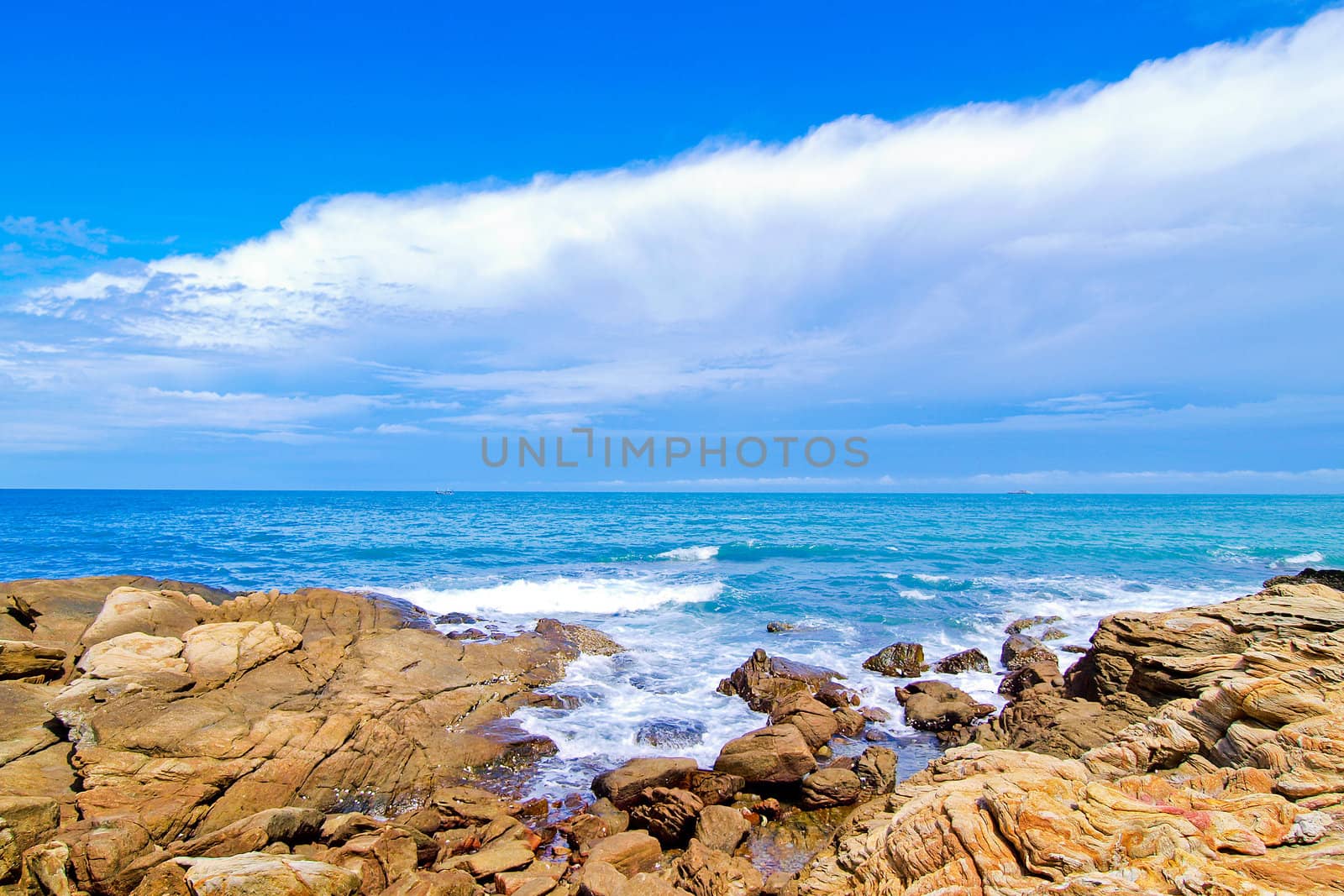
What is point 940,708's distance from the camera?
15859 millimetres

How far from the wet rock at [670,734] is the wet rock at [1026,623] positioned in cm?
1470

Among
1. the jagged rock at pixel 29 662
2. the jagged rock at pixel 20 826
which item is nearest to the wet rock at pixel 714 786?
the jagged rock at pixel 20 826

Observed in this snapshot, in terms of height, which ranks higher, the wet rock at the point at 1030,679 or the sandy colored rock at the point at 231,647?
the sandy colored rock at the point at 231,647

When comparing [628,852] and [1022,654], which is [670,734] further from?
[1022,654]

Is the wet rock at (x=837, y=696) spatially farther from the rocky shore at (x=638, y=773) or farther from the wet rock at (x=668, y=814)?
the wet rock at (x=668, y=814)

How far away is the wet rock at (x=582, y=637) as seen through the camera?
70.2 ft

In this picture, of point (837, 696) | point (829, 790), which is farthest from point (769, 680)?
point (829, 790)

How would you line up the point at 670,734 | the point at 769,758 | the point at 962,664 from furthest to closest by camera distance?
1. the point at 962,664
2. the point at 670,734
3. the point at 769,758

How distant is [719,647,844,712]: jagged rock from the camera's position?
16859mm

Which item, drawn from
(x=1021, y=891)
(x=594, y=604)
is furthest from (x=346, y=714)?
(x=594, y=604)

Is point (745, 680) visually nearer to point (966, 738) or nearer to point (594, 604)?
point (966, 738)

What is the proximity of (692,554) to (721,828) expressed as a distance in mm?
36907

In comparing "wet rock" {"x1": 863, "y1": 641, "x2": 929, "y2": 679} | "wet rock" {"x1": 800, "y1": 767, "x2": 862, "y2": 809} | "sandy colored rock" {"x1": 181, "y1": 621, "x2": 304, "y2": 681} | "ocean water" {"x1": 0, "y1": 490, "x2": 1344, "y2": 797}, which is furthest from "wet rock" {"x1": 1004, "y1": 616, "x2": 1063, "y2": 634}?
"sandy colored rock" {"x1": 181, "y1": 621, "x2": 304, "y2": 681}

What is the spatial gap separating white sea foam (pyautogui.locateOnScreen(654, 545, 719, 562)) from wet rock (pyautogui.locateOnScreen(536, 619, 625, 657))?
23152 millimetres
